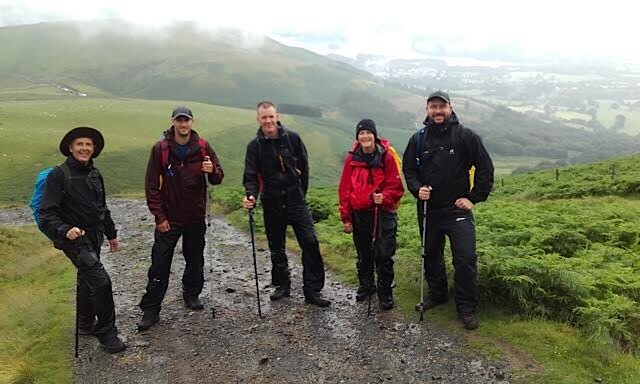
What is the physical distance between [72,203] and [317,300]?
4904 mm

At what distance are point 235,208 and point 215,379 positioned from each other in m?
16.3

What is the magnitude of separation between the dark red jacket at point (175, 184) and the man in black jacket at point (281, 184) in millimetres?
857

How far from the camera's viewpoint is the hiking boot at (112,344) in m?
8.34

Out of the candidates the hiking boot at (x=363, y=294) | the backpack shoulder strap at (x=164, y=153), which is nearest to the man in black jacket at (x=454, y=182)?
the hiking boot at (x=363, y=294)

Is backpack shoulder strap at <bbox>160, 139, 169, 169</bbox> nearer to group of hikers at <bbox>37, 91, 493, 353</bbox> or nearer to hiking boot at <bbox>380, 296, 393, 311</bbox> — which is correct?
group of hikers at <bbox>37, 91, 493, 353</bbox>

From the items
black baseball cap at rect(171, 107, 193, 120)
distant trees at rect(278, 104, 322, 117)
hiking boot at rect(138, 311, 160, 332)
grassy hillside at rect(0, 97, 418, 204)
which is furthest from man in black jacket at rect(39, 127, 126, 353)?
distant trees at rect(278, 104, 322, 117)

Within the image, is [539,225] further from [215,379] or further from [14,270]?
[14,270]

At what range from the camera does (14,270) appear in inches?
652

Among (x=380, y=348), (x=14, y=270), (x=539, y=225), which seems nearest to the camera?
(x=380, y=348)

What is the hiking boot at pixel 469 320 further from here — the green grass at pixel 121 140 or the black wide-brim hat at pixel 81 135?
the green grass at pixel 121 140

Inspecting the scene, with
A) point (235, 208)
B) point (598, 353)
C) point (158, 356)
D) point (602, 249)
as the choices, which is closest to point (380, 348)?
point (598, 353)

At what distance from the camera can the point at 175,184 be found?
904cm

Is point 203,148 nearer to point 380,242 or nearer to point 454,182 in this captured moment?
point 380,242

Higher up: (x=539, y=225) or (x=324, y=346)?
(x=539, y=225)
